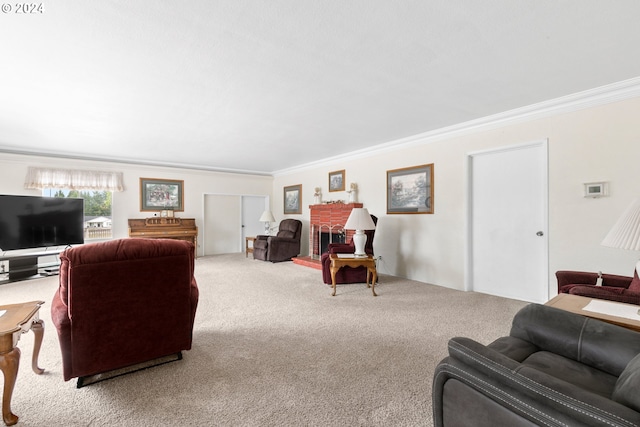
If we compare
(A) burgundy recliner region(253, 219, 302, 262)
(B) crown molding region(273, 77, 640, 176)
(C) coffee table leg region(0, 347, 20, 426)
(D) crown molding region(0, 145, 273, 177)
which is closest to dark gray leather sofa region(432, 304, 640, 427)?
(C) coffee table leg region(0, 347, 20, 426)

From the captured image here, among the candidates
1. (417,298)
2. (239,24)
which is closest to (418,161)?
(417,298)

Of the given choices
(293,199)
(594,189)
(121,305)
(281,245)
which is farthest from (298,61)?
(293,199)

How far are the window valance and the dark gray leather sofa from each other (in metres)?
7.33

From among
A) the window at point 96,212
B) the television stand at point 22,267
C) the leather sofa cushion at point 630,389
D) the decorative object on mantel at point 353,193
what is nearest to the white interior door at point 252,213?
the window at point 96,212

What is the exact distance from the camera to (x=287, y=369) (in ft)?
6.88

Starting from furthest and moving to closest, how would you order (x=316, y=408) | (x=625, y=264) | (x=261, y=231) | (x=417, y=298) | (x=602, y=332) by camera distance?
(x=261, y=231) < (x=417, y=298) < (x=625, y=264) < (x=316, y=408) < (x=602, y=332)

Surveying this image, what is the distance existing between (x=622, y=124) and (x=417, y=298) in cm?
279

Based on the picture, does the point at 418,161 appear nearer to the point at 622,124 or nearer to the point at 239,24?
the point at 622,124

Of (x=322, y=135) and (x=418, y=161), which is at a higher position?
(x=322, y=135)

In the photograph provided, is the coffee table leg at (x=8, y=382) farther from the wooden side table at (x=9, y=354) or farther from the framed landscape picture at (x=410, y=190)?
the framed landscape picture at (x=410, y=190)

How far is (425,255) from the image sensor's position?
4688 millimetres

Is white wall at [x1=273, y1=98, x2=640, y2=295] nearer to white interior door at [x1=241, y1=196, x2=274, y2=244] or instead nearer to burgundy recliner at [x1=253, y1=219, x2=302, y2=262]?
burgundy recliner at [x1=253, y1=219, x2=302, y2=262]

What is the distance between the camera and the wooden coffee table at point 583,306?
59.4 inches

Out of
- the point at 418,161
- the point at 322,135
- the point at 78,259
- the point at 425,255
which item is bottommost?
the point at 425,255
